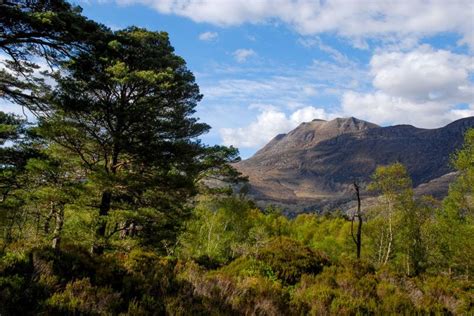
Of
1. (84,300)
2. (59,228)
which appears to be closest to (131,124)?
(59,228)

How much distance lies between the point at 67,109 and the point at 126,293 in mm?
11152

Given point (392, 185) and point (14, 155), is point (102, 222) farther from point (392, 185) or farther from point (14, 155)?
point (392, 185)

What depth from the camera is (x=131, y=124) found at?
1588cm

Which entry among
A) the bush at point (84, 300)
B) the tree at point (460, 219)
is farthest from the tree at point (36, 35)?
the tree at point (460, 219)

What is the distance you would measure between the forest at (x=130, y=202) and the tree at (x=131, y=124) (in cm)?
6

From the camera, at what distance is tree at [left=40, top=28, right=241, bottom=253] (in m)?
14.1

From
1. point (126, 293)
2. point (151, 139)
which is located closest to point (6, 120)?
point (151, 139)

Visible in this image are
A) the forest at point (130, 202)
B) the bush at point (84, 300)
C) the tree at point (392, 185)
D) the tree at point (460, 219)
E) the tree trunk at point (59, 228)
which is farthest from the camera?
the tree at point (392, 185)

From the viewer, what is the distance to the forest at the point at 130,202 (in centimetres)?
534

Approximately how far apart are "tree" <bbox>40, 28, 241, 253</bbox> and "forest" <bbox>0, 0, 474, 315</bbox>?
0.20 ft

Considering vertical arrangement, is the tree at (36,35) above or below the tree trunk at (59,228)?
above

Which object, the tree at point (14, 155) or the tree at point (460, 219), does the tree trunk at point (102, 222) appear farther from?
the tree at point (460, 219)

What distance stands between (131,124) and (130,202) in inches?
142

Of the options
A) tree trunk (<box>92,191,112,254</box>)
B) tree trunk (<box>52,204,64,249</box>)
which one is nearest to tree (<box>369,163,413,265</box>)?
tree trunk (<box>92,191,112,254</box>)
